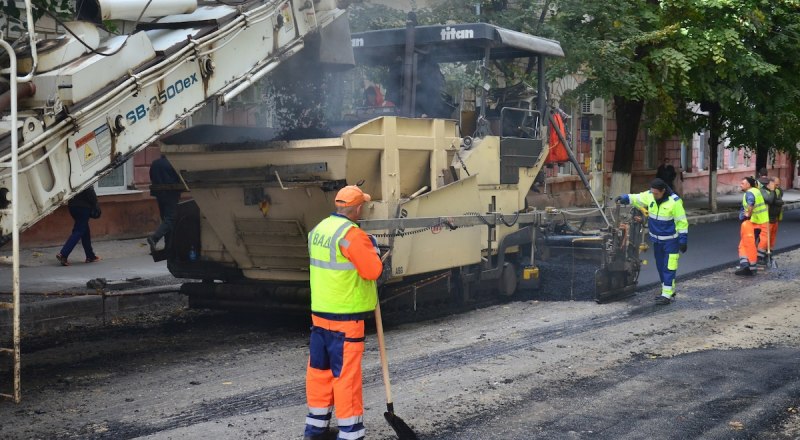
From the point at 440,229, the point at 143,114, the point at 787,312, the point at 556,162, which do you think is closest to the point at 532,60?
the point at 556,162

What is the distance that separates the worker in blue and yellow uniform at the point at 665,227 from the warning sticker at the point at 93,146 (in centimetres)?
635

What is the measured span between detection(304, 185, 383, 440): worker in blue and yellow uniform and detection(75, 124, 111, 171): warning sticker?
6.82 feet

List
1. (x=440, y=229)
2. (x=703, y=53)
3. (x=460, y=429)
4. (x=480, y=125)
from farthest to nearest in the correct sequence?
1. (x=703, y=53)
2. (x=480, y=125)
3. (x=440, y=229)
4. (x=460, y=429)

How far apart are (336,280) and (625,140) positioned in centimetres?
1714

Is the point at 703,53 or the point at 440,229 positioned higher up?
the point at 703,53

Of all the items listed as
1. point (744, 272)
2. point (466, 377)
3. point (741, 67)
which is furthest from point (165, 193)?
point (741, 67)

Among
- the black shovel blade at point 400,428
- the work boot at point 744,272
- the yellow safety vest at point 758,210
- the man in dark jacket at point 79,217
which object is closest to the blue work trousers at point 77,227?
the man in dark jacket at point 79,217

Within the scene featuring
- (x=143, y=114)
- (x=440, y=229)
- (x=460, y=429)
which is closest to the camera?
(x=460, y=429)

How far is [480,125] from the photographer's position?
9.95 meters

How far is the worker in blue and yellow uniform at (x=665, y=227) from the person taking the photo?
36.2ft

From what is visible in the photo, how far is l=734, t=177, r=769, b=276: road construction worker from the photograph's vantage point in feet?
44.9

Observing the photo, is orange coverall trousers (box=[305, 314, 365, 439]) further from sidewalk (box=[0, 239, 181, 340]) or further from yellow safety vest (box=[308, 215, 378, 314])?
sidewalk (box=[0, 239, 181, 340])

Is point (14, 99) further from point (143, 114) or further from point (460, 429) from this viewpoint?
point (460, 429)

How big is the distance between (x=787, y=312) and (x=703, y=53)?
832 cm
